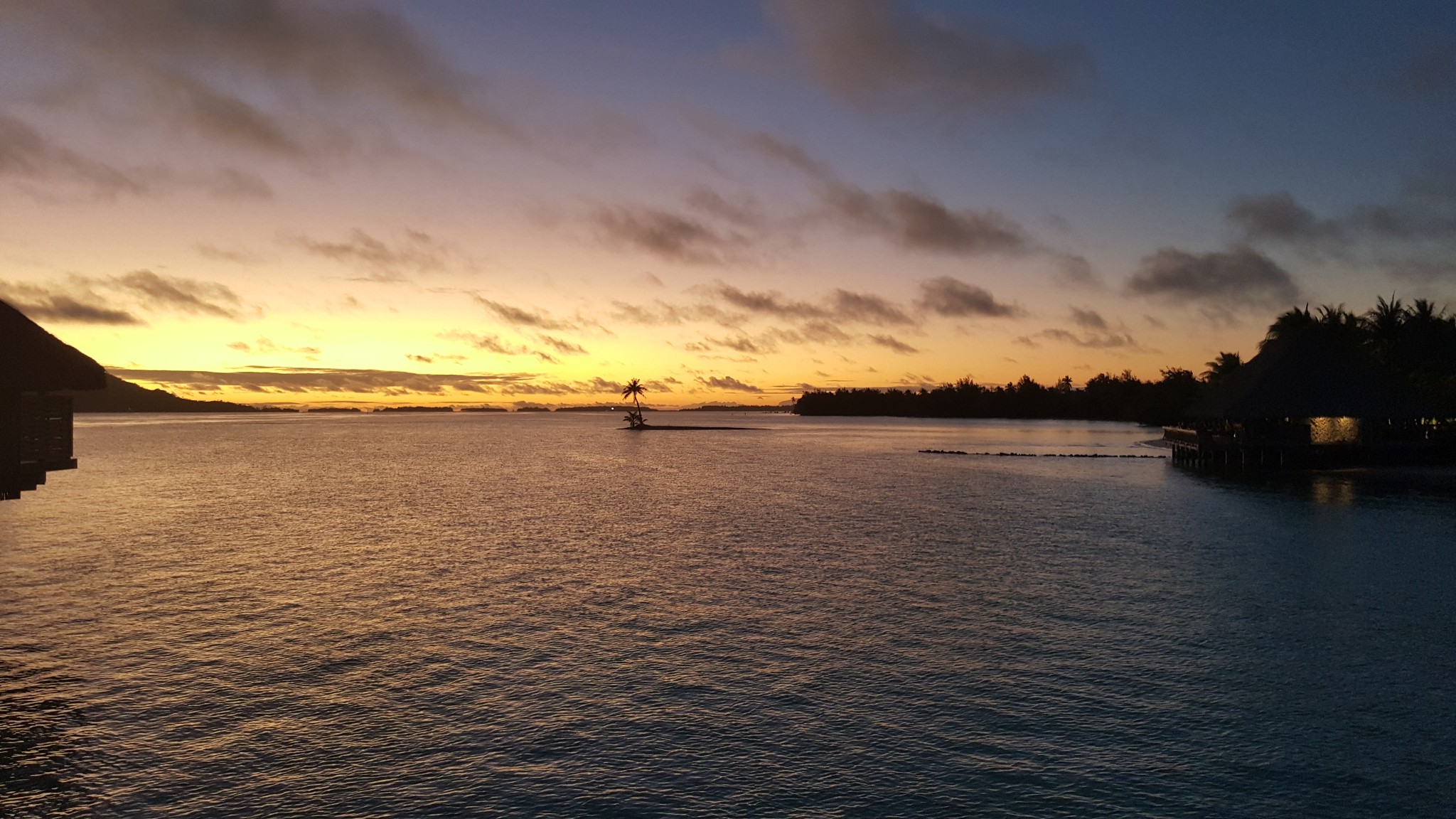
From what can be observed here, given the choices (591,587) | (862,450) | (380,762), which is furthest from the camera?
(862,450)

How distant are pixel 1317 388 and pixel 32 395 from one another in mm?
70846

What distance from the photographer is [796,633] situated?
18406 millimetres

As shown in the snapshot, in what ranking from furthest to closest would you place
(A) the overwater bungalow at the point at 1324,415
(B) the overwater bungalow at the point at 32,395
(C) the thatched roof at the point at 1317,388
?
(A) the overwater bungalow at the point at 1324,415 < (C) the thatched roof at the point at 1317,388 < (B) the overwater bungalow at the point at 32,395

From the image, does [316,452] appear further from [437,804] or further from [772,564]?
[437,804]

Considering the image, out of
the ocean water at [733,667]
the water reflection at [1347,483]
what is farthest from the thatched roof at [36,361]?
the water reflection at [1347,483]

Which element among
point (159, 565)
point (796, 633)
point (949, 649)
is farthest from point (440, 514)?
point (949, 649)

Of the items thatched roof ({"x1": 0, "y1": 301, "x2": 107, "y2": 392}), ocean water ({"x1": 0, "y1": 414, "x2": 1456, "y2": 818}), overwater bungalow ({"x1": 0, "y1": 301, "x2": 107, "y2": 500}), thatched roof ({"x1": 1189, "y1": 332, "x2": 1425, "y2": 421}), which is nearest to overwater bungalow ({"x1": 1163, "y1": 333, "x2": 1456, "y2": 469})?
thatched roof ({"x1": 1189, "y1": 332, "x2": 1425, "y2": 421})

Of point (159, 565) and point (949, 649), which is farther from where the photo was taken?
point (159, 565)

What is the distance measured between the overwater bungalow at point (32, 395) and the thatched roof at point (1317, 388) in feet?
218

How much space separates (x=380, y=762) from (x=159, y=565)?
20.4 metres

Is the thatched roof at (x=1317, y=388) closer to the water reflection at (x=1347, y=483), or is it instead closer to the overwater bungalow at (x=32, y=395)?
the water reflection at (x=1347, y=483)

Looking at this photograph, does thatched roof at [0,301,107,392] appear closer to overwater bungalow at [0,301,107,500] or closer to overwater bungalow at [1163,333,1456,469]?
overwater bungalow at [0,301,107,500]

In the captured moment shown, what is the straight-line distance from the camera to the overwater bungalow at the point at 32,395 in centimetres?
2062

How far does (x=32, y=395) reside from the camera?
22.8 m
